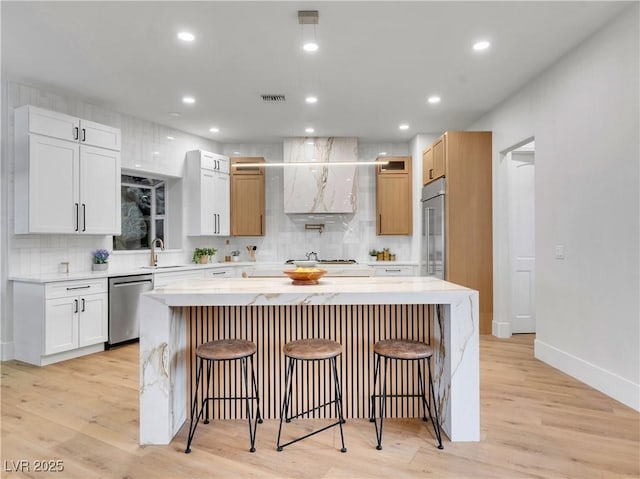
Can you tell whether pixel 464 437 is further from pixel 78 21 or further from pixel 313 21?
pixel 78 21

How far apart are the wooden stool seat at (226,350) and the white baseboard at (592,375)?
2.67 m

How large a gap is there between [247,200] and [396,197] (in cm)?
245

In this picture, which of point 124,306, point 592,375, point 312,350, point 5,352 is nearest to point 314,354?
point 312,350

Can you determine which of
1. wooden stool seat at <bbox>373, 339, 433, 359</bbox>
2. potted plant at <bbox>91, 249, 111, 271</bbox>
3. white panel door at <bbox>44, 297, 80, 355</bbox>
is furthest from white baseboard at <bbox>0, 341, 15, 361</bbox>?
wooden stool seat at <bbox>373, 339, 433, 359</bbox>

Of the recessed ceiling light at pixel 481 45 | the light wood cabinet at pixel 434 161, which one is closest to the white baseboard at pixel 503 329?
the light wood cabinet at pixel 434 161

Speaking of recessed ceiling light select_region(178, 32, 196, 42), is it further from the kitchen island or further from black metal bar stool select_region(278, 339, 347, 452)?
black metal bar stool select_region(278, 339, 347, 452)

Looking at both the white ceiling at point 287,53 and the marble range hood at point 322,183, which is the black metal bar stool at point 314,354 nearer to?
the white ceiling at point 287,53

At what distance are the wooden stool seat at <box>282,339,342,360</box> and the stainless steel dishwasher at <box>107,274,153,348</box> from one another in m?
2.95

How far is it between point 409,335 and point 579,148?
7.30 ft

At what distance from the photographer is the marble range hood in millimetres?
5836

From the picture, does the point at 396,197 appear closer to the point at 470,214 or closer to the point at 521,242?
the point at 470,214

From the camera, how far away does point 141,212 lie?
5500mm

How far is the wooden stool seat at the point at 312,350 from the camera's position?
2090 mm

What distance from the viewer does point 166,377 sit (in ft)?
7.34
